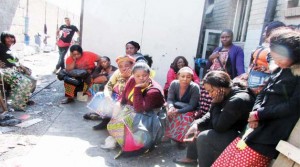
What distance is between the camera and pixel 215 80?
270cm

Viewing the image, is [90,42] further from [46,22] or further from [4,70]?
[46,22]

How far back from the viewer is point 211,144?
2.79m

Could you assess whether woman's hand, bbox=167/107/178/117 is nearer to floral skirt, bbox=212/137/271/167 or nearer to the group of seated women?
the group of seated women

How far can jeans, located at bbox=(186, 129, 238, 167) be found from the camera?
2.73 meters

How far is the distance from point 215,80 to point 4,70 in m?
3.94

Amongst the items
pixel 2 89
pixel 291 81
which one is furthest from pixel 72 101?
pixel 291 81

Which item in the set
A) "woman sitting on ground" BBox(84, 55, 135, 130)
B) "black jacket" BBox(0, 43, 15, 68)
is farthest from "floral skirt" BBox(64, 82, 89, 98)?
"woman sitting on ground" BBox(84, 55, 135, 130)

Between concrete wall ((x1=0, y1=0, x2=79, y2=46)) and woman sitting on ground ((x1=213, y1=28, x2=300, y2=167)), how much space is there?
23.4 feet

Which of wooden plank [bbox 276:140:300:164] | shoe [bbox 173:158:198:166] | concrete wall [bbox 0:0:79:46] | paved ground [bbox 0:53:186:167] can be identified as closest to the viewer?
wooden plank [bbox 276:140:300:164]

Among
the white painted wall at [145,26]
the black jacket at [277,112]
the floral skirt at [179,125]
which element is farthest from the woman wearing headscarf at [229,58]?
the white painted wall at [145,26]

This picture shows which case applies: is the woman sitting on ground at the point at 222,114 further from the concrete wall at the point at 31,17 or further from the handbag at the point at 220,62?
the concrete wall at the point at 31,17

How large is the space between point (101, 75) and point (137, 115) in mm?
2356

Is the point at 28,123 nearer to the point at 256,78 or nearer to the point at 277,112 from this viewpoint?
the point at 256,78

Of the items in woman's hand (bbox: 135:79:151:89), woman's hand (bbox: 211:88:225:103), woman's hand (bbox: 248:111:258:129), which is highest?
woman's hand (bbox: 211:88:225:103)
